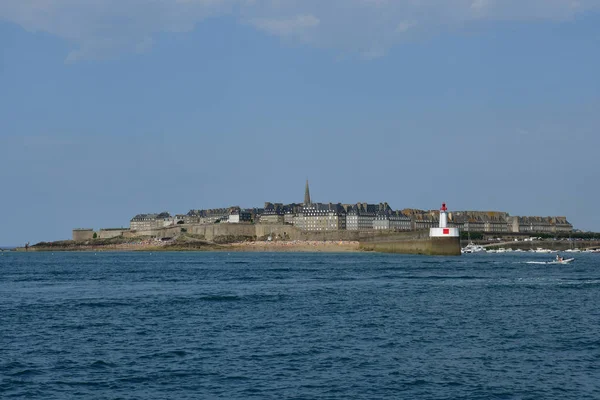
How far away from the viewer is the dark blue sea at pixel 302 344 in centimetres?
1786

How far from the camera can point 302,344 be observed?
918 inches

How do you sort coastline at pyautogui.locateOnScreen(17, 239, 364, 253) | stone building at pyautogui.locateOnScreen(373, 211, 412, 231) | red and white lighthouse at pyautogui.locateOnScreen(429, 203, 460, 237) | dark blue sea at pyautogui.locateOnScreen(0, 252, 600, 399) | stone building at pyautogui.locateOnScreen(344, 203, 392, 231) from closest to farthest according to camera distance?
dark blue sea at pyautogui.locateOnScreen(0, 252, 600, 399) < red and white lighthouse at pyautogui.locateOnScreen(429, 203, 460, 237) < coastline at pyautogui.locateOnScreen(17, 239, 364, 253) < stone building at pyautogui.locateOnScreen(344, 203, 392, 231) < stone building at pyautogui.locateOnScreen(373, 211, 412, 231)

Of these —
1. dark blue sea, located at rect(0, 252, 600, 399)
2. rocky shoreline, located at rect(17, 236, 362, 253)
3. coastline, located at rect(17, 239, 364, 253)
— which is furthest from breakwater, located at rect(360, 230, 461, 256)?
dark blue sea, located at rect(0, 252, 600, 399)

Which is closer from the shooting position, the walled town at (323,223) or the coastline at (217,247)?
the coastline at (217,247)

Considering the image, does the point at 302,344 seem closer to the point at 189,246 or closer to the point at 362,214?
the point at 189,246

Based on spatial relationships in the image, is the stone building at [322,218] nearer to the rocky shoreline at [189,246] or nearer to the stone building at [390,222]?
the stone building at [390,222]

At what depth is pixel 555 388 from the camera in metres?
17.7

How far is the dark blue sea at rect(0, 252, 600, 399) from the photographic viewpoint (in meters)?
17.9

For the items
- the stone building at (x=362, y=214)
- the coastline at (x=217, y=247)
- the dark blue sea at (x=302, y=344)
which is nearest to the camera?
the dark blue sea at (x=302, y=344)

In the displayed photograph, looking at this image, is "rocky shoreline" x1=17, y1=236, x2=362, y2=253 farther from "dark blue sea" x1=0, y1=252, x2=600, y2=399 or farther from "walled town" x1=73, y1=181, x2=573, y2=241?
"dark blue sea" x1=0, y1=252, x2=600, y2=399

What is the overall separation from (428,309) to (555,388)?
47.3ft

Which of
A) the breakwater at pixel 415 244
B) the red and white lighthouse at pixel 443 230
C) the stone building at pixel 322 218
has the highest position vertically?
the stone building at pixel 322 218

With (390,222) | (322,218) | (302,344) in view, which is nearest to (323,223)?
(322,218)

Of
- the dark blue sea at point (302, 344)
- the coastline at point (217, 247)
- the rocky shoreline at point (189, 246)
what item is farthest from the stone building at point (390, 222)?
the dark blue sea at point (302, 344)
